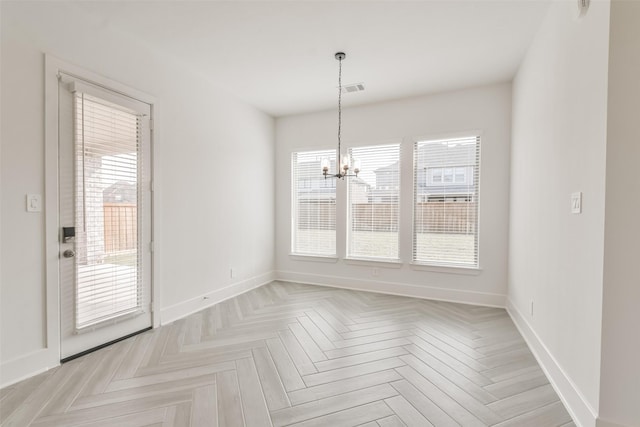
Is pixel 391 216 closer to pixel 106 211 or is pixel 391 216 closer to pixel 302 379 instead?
pixel 302 379

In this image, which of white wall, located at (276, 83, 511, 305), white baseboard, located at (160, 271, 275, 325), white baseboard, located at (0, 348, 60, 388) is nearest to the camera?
white baseboard, located at (0, 348, 60, 388)

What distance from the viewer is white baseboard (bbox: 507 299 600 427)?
173 cm

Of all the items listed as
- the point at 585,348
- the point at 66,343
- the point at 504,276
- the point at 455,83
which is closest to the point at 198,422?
the point at 66,343

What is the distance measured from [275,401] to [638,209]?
2.43 meters

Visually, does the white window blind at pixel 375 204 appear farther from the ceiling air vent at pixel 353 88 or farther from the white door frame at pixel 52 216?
the white door frame at pixel 52 216

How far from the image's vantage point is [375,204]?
4785 mm

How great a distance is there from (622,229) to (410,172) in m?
3.02

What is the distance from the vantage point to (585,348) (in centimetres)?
176

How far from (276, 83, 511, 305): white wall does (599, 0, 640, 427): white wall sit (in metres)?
2.54

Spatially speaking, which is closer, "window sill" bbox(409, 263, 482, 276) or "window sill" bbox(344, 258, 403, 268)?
"window sill" bbox(409, 263, 482, 276)

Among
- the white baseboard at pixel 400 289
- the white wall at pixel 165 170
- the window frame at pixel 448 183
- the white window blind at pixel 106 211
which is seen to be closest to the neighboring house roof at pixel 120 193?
the white window blind at pixel 106 211

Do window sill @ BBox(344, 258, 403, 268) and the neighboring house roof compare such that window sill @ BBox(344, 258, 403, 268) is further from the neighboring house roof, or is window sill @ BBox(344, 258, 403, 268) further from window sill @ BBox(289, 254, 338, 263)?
the neighboring house roof

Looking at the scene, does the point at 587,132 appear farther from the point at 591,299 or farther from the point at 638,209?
the point at 591,299

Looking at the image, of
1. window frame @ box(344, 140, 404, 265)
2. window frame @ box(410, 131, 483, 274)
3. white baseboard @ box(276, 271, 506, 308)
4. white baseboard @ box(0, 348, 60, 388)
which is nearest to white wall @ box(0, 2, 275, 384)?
white baseboard @ box(0, 348, 60, 388)
